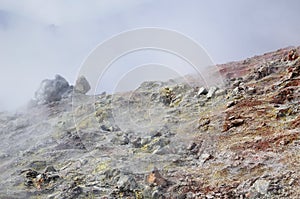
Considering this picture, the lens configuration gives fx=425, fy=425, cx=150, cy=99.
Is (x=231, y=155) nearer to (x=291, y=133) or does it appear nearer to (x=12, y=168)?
(x=291, y=133)

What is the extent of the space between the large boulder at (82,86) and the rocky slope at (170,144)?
22.3 feet

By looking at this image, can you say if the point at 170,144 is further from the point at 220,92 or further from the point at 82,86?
the point at 82,86

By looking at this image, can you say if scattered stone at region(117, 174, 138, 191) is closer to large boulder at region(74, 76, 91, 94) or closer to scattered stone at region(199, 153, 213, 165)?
scattered stone at region(199, 153, 213, 165)

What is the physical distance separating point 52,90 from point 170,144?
29562 mm

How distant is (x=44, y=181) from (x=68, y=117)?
17780 mm

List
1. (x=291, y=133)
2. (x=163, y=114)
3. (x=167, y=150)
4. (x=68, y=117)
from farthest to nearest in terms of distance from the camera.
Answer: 1. (x=68, y=117)
2. (x=163, y=114)
3. (x=167, y=150)
4. (x=291, y=133)

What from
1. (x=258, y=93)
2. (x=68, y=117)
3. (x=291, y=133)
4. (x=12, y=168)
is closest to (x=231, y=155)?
(x=291, y=133)

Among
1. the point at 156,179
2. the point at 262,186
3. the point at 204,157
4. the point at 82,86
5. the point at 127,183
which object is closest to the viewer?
the point at 262,186

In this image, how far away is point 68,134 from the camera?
36.5m

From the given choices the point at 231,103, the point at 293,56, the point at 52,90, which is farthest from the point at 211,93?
the point at 52,90

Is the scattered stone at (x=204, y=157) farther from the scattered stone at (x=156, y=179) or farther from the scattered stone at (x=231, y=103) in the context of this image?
the scattered stone at (x=231, y=103)

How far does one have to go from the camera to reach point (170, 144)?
92.5 ft

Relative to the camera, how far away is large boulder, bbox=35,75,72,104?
52906 mm

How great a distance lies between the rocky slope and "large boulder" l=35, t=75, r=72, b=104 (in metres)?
8.32
